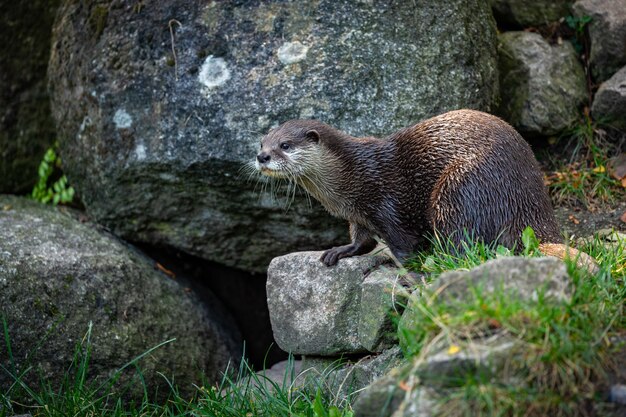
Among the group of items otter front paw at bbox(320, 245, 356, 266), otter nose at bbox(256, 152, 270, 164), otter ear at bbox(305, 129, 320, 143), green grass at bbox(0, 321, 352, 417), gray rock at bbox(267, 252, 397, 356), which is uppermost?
Result: otter ear at bbox(305, 129, 320, 143)

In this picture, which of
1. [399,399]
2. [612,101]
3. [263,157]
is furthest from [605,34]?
[399,399]

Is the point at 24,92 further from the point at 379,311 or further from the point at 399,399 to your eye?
the point at 399,399

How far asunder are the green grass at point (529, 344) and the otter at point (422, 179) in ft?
3.10

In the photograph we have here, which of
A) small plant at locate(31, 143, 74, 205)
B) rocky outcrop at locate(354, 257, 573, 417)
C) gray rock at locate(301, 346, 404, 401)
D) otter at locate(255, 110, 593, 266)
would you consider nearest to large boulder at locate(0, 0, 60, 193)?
small plant at locate(31, 143, 74, 205)

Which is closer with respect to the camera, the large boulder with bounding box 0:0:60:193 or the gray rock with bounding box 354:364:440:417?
the gray rock with bounding box 354:364:440:417

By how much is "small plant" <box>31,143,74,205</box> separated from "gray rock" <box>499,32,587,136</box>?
2.97 meters

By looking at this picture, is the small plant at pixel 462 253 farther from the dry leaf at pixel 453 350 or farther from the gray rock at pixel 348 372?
the dry leaf at pixel 453 350

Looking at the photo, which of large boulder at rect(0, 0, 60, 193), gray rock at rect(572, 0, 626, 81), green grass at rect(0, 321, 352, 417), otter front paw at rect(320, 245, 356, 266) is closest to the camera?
green grass at rect(0, 321, 352, 417)

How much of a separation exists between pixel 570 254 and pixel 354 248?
1226 mm

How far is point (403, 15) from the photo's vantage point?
457 cm

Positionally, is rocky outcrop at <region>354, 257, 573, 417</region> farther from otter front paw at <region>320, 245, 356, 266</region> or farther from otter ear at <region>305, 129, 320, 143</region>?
otter ear at <region>305, 129, 320, 143</region>

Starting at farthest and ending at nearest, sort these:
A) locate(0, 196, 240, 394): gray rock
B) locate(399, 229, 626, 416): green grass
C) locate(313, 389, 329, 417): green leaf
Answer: locate(0, 196, 240, 394): gray rock < locate(313, 389, 329, 417): green leaf < locate(399, 229, 626, 416): green grass

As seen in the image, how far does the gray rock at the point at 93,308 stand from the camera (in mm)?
4195

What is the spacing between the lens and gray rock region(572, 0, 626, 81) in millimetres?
5047
